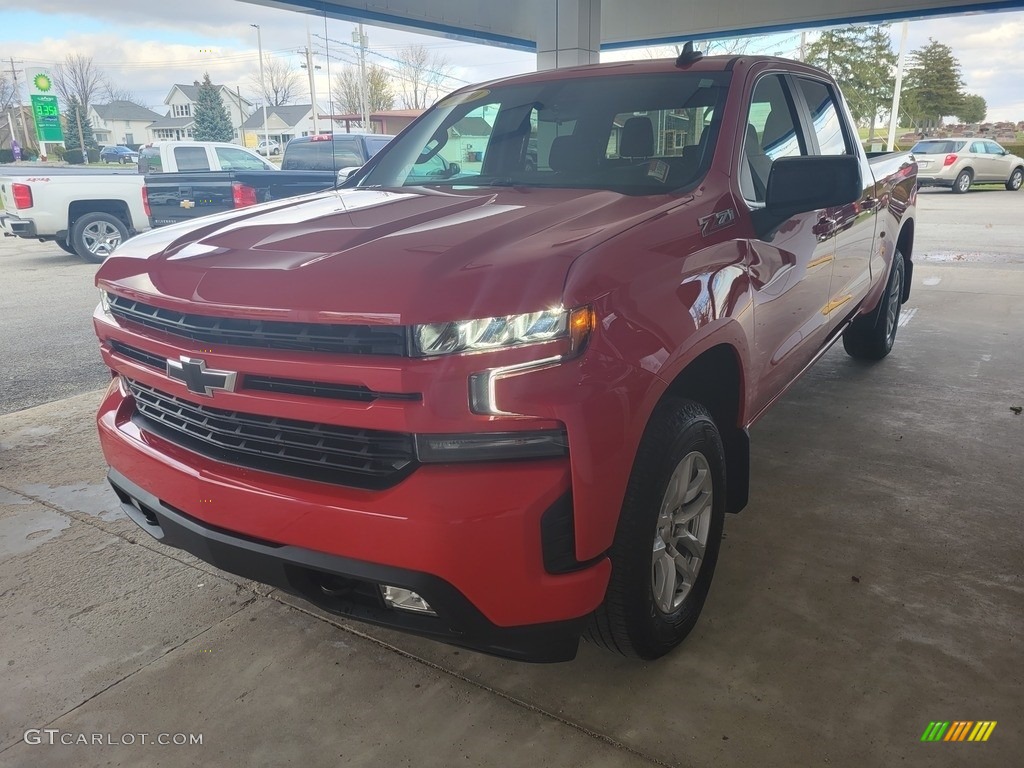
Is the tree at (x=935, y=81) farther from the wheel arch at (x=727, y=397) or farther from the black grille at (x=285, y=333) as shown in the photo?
the black grille at (x=285, y=333)

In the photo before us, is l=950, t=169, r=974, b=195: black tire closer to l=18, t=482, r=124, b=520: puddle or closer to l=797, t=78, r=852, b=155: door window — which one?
l=797, t=78, r=852, b=155: door window

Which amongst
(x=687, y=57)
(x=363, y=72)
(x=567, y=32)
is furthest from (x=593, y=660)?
(x=363, y=72)

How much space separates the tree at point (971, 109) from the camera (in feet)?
121

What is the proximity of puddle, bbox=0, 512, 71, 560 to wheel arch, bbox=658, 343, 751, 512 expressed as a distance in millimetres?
2717

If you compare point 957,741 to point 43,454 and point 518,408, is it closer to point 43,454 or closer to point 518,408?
point 518,408

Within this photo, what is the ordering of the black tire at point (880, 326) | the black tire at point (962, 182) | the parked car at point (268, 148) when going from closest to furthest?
the black tire at point (880, 326) → the parked car at point (268, 148) → the black tire at point (962, 182)

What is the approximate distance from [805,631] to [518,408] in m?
1.46

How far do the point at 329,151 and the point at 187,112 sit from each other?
4.82 metres

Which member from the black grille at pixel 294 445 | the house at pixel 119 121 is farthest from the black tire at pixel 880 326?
the house at pixel 119 121

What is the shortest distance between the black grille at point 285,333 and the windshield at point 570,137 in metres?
1.15

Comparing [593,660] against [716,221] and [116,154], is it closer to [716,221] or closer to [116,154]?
[716,221]

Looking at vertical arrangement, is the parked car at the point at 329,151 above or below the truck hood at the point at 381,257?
above

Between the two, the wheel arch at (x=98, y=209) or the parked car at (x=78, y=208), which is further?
the wheel arch at (x=98, y=209)

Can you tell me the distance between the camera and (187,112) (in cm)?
1395
